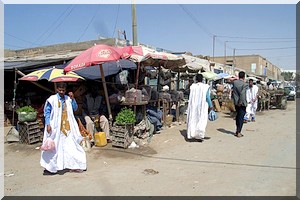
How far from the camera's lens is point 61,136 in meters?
5.61

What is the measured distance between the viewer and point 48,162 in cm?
551

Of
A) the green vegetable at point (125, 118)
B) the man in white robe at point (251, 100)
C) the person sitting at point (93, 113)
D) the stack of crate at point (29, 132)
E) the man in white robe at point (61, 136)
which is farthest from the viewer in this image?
the man in white robe at point (251, 100)

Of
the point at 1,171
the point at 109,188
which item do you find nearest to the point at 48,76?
the point at 1,171

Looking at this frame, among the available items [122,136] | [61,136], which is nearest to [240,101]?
[122,136]

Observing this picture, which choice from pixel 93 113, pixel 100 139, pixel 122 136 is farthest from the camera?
pixel 93 113

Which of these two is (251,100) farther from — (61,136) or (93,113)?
(61,136)

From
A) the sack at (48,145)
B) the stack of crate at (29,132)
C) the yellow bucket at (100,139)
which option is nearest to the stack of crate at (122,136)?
the yellow bucket at (100,139)

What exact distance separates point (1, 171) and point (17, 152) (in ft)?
5.73

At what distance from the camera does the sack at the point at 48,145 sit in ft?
17.5

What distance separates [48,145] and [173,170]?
235 cm

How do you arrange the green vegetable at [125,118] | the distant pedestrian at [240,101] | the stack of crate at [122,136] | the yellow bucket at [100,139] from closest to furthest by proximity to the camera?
the stack of crate at [122,136], the green vegetable at [125,118], the yellow bucket at [100,139], the distant pedestrian at [240,101]

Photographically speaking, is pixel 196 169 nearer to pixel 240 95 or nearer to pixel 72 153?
pixel 72 153

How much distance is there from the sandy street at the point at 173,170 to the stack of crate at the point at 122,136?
0.19 meters

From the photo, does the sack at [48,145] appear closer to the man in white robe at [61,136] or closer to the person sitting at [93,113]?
the man in white robe at [61,136]
